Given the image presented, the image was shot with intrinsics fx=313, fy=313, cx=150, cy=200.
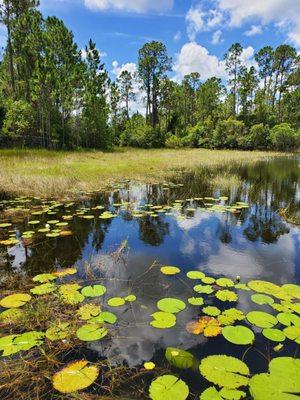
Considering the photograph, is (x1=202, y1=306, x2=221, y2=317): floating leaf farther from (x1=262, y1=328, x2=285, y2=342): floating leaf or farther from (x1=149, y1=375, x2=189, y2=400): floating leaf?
(x1=149, y1=375, x2=189, y2=400): floating leaf

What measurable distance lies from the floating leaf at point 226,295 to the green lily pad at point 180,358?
3.31 feet

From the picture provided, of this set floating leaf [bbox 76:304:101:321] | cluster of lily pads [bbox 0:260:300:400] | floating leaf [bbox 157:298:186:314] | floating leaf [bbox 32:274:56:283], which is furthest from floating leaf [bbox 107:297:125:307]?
floating leaf [bbox 32:274:56:283]

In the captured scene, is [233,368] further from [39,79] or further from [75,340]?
[39,79]

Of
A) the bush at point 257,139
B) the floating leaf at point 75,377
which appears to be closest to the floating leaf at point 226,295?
the floating leaf at point 75,377

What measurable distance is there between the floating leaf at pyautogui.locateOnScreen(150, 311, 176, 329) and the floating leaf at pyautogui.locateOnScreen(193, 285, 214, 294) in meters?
0.65

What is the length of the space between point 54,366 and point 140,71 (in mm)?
46786

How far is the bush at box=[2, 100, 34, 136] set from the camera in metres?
23.7

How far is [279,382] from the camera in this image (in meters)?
2.26

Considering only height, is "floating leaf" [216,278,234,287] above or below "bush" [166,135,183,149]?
below

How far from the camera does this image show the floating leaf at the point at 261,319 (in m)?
3.02

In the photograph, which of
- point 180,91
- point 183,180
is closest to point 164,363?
point 183,180

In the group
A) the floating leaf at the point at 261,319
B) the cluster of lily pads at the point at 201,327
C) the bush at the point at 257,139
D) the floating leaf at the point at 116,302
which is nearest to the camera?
the cluster of lily pads at the point at 201,327

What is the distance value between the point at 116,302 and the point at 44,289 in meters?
0.93

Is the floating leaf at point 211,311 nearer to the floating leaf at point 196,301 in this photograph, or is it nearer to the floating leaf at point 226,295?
the floating leaf at point 196,301
